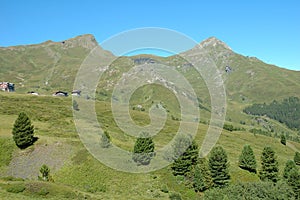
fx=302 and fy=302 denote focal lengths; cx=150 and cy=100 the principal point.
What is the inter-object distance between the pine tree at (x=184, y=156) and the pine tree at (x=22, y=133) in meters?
32.9

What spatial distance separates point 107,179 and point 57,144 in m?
19.3

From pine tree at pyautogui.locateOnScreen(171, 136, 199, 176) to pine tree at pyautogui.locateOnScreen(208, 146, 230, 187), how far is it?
4000mm

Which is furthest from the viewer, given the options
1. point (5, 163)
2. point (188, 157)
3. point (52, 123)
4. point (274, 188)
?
point (52, 123)

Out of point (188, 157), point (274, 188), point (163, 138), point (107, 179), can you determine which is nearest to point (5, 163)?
point (107, 179)

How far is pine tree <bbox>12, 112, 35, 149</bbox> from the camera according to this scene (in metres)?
67.2

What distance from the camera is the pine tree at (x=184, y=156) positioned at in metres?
64.3

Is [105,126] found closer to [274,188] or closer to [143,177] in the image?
[143,177]

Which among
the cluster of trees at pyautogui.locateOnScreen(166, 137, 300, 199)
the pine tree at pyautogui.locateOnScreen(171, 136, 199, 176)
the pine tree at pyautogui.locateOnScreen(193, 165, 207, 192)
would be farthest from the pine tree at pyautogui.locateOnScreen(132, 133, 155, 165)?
the pine tree at pyautogui.locateOnScreen(193, 165, 207, 192)

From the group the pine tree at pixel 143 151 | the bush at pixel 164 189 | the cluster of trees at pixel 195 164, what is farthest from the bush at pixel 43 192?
the pine tree at pixel 143 151

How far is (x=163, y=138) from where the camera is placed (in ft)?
374

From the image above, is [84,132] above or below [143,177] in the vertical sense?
above

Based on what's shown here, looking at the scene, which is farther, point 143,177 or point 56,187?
point 143,177

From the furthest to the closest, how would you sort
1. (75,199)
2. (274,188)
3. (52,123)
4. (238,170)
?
(52,123), (238,170), (274,188), (75,199)

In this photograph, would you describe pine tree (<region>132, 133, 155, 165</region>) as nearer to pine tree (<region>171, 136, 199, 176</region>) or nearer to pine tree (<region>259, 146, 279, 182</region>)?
pine tree (<region>171, 136, 199, 176</region>)
